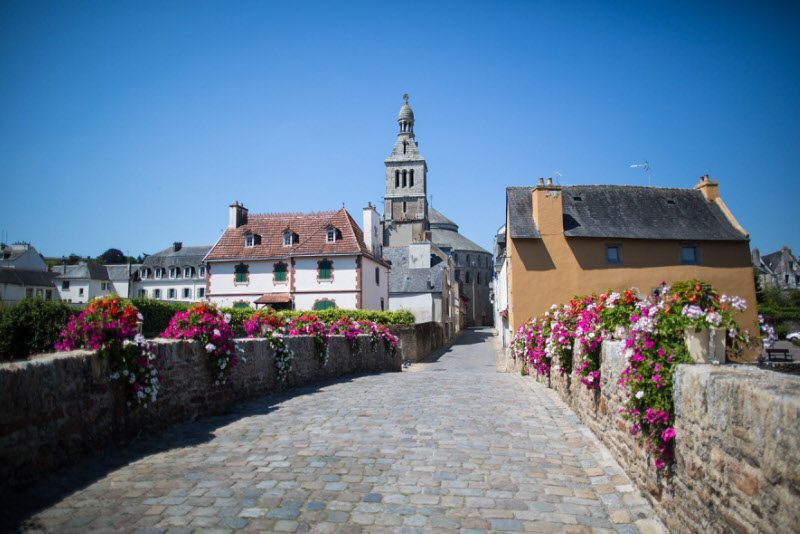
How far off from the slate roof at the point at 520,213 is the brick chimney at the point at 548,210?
486 mm

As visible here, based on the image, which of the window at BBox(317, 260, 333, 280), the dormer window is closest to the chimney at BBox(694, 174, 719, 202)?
the window at BBox(317, 260, 333, 280)

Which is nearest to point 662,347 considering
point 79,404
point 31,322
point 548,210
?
point 79,404

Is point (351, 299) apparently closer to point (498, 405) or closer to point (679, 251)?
point (679, 251)

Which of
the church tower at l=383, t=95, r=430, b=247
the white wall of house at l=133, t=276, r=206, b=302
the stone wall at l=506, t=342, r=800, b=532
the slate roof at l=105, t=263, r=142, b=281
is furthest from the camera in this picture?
the church tower at l=383, t=95, r=430, b=247

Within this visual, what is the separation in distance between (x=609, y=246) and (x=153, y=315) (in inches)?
1035

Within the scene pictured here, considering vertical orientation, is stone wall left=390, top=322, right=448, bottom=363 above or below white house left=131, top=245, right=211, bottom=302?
below

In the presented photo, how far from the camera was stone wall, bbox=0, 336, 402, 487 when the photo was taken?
4605 mm

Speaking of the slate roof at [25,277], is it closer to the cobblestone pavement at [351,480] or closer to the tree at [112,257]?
the tree at [112,257]

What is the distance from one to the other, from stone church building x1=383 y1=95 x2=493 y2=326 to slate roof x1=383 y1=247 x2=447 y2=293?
11.8 m

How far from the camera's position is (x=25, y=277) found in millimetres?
55844

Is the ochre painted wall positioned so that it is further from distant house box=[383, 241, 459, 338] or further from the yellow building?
distant house box=[383, 241, 459, 338]

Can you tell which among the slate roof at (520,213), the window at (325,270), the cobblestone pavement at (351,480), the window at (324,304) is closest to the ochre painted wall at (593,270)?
the slate roof at (520,213)

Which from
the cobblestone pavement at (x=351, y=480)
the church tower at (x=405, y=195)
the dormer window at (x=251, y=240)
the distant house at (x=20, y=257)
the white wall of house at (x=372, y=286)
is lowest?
the cobblestone pavement at (x=351, y=480)

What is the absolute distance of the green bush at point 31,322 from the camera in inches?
641
